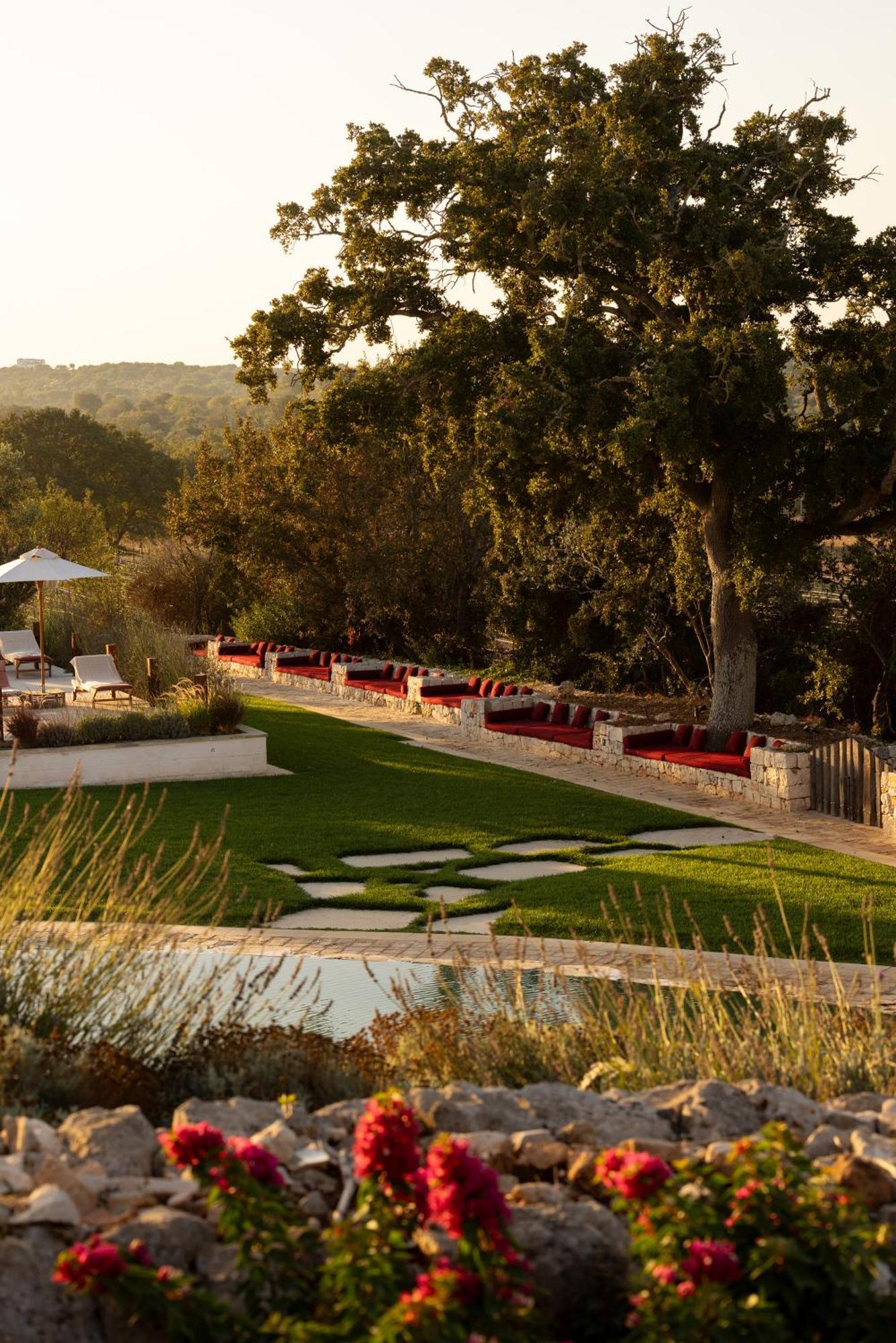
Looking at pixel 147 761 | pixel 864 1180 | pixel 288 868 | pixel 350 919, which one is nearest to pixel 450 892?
pixel 350 919

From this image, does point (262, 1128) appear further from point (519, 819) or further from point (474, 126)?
point (474, 126)

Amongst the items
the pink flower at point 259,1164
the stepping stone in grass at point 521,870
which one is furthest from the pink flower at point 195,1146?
the stepping stone in grass at point 521,870

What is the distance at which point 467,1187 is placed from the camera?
324 cm

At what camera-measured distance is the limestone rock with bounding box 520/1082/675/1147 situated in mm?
4020

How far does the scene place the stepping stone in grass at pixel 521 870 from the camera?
1038cm

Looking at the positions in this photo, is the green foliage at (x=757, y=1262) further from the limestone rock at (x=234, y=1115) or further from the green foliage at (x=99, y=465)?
the green foliage at (x=99, y=465)

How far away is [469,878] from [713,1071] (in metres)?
5.51

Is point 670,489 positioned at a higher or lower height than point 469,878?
higher

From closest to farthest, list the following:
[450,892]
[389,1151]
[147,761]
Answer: [389,1151], [450,892], [147,761]

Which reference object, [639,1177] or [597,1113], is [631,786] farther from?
[639,1177]

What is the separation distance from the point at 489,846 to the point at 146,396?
11163cm

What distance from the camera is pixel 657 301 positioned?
1520 cm

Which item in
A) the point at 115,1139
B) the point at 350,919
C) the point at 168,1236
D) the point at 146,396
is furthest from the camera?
the point at 146,396

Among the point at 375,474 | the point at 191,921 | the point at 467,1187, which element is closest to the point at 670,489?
the point at 191,921
